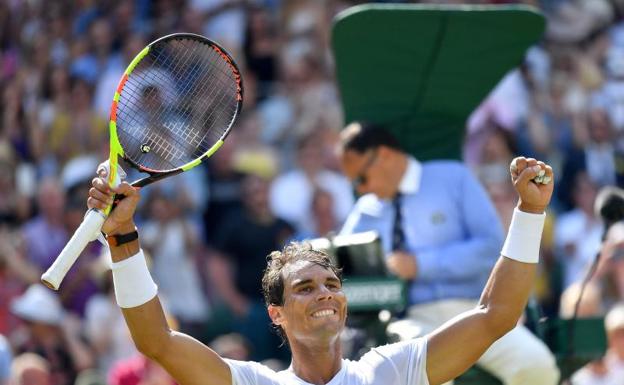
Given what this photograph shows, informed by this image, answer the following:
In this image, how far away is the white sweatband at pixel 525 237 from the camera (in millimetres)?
5090

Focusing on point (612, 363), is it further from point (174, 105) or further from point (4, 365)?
point (174, 105)

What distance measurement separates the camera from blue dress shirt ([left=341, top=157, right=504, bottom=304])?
7.25 meters

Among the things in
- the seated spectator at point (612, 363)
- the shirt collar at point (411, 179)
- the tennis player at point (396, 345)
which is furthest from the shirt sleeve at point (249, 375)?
the seated spectator at point (612, 363)

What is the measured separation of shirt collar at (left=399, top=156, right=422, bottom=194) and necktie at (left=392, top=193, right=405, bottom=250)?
1.8 inches

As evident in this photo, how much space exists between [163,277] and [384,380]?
618cm

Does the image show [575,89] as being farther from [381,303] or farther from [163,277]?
[381,303]

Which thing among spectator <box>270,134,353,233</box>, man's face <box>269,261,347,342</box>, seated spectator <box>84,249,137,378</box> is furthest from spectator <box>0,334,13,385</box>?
man's face <box>269,261,347,342</box>

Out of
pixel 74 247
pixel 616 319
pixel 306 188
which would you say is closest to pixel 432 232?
pixel 616 319

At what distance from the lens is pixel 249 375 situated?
501 cm

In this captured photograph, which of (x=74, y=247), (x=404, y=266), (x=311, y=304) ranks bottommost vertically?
(x=404, y=266)

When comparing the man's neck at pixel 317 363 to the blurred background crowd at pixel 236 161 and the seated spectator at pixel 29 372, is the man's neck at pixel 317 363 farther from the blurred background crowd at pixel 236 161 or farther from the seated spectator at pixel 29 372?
the blurred background crowd at pixel 236 161

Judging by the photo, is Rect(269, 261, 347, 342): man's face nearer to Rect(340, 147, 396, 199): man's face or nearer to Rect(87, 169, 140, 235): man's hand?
Rect(87, 169, 140, 235): man's hand

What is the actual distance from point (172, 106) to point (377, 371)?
1.38 m

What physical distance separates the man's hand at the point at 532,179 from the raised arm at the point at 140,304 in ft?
3.92
